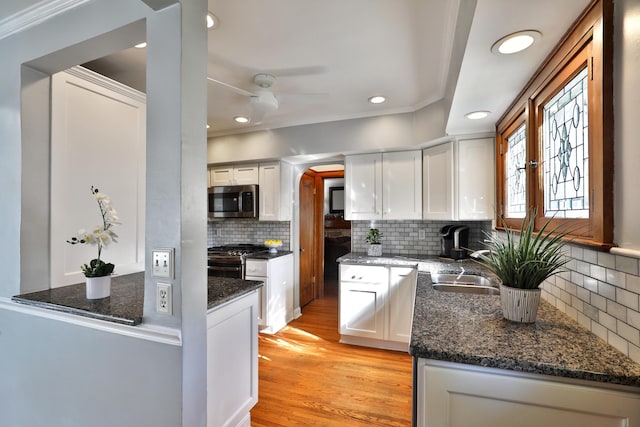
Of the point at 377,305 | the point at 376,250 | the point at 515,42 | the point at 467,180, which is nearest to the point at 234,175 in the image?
the point at 376,250

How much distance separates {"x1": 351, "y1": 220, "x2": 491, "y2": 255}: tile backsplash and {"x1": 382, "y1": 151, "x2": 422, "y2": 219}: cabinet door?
385 mm

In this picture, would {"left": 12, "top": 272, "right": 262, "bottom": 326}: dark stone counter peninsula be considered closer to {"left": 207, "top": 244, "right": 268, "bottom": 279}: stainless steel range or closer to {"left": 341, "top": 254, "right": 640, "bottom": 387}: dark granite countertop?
{"left": 341, "top": 254, "right": 640, "bottom": 387}: dark granite countertop

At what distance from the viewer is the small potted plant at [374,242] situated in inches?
135

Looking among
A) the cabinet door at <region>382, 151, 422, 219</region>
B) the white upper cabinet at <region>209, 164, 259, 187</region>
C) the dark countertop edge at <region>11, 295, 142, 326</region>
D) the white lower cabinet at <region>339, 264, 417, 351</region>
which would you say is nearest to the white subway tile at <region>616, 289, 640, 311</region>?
the dark countertop edge at <region>11, 295, 142, 326</region>

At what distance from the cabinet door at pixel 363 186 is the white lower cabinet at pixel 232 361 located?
1.83 m

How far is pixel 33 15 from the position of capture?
151 centimetres

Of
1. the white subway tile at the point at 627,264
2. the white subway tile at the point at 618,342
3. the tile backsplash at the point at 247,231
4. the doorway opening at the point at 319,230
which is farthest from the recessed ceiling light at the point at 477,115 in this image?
the tile backsplash at the point at 247,231

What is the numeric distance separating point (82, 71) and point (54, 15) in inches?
18.0

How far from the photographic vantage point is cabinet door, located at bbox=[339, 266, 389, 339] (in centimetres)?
296

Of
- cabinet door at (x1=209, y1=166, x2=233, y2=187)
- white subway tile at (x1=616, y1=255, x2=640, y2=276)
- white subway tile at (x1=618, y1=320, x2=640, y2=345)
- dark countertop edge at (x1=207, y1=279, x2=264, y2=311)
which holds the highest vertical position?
cabinet door at (x1=209, y1=166, x2=233, y2=187)

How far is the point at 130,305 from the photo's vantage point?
1341 mm

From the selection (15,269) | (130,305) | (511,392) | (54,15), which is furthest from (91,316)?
(511,392)

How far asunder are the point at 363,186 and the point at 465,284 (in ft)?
5.26

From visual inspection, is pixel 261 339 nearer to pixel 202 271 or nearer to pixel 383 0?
pixel 202 271
